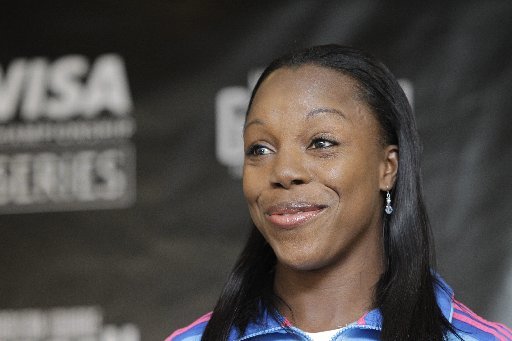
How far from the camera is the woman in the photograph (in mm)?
1583

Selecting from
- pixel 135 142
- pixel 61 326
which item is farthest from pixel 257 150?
pixel 61 326

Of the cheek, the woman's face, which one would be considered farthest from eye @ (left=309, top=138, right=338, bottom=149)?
the cheek

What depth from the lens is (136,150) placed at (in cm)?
301

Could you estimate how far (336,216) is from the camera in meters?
1.59

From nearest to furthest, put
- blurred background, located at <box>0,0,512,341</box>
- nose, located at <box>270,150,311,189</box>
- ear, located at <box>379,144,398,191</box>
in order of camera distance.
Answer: nose, located at <box>270,150,311,189</box> → ear, located at <box>379,144,398,191</box> → blurred background, located at <box>0,0,512,341</box>

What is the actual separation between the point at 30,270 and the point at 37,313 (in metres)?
0.14

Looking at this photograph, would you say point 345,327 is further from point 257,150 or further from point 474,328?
point 257,150

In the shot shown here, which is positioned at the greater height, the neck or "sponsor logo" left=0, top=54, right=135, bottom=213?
"sponsor logo" left=0, top=54, right=135, bottom=213

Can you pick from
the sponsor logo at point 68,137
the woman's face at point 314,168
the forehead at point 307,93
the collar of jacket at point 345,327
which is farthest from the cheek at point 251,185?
the sponsor logo at point 68,137

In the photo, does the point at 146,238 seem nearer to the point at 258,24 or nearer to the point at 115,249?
the point at 115,249

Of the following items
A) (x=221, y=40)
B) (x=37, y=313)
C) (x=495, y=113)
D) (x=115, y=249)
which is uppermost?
(x=221, y=40)

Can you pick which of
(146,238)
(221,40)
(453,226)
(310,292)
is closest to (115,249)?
(146,238)

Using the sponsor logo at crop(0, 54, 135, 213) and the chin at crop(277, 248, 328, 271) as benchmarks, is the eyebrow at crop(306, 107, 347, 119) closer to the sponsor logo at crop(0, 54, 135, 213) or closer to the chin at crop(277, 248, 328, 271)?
the chin at crop(277, 248, 328, 271)

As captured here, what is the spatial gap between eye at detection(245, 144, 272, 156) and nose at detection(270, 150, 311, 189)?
5 centimetres
